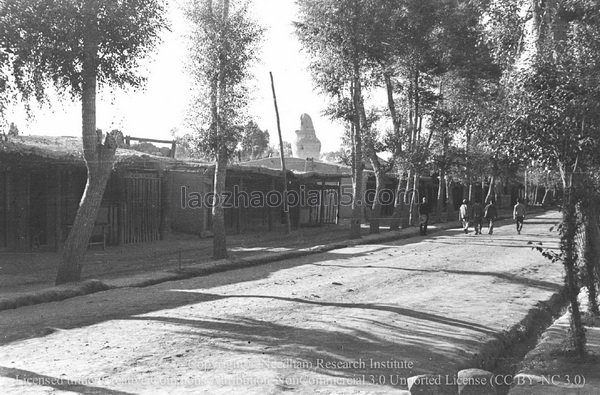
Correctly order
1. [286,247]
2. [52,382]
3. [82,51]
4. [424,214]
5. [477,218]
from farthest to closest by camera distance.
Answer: [424,214] → [477,218] → [286,247] → [82,51] → [52,382]

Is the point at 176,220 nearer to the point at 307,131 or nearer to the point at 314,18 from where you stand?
the point at 314,18

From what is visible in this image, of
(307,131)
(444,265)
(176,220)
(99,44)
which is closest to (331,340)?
(99,44)

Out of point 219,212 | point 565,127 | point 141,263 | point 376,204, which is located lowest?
point 141,263

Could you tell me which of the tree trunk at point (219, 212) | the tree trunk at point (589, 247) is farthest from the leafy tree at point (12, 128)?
the tree trunk at point (589, 247)

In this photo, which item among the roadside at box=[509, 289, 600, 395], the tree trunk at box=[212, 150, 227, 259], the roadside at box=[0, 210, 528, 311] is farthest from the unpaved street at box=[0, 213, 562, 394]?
the tree trunk at box=[212, 150, 227, 259]

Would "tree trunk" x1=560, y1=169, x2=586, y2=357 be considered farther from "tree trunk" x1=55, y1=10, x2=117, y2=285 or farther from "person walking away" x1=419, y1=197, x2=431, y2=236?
"person walking away" x1=419, y1=197, x2=431, y2=236

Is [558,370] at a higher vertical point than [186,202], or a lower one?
lower

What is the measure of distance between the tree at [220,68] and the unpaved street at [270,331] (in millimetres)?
4155

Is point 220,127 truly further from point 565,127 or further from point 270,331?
point 565,127

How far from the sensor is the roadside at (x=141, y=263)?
38.0 feet

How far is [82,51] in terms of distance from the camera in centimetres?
1145

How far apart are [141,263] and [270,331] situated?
967cm

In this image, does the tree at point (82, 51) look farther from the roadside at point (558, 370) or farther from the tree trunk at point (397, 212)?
the tree trunk at point (397, 212)

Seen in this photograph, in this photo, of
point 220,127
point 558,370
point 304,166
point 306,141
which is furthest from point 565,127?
point 306,141
